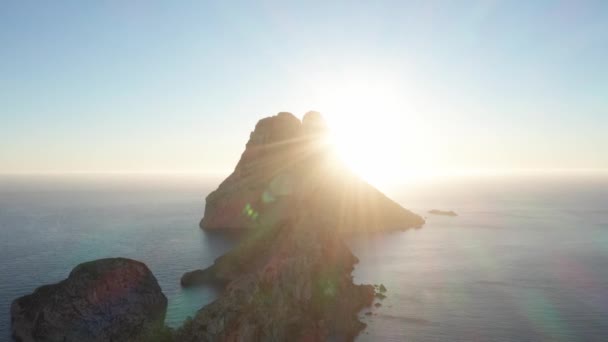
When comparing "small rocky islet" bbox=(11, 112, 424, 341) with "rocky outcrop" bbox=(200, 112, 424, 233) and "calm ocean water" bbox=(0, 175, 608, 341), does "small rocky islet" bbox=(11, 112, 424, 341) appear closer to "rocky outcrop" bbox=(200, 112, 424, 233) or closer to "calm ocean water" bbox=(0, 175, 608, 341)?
"calm ocean water" bbox=(0, 175, 608, 341)

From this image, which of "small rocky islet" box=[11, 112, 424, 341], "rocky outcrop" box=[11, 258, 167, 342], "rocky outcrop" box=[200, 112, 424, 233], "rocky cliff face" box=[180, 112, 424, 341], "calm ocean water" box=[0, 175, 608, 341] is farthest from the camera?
"rocky outcrop" box=[200, 112, 424, 233]

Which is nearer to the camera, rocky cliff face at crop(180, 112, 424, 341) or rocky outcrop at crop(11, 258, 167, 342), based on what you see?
rocky cliff face at crop(180, 112, 424, 341)

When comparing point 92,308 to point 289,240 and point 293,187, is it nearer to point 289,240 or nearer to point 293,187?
point 289,240

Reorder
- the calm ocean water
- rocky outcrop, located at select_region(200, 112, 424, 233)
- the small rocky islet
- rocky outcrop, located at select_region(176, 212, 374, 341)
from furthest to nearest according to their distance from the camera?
rocky outcrop, located at select_region(200, 112, 424, 233) → the calm ocean water → the small rocky islet → rocky outcrop, located at select_region(176, 212, 374, 341)

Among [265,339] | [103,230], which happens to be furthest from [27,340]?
[103,230]

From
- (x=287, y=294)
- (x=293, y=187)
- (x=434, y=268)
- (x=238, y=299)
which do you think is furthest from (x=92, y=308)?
(x=293, y=187)

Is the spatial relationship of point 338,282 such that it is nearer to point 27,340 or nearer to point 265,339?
point 265,339

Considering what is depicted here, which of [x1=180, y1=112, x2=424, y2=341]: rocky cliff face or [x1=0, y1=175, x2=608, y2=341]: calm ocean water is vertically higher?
[x1=180, y1=112, x2=424, y2=341]: rocky cliff face

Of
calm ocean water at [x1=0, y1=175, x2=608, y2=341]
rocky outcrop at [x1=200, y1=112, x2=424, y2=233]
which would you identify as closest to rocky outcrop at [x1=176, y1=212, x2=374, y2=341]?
calm ocean water at [x1=0, y1=175, x2=608, y2=341]
